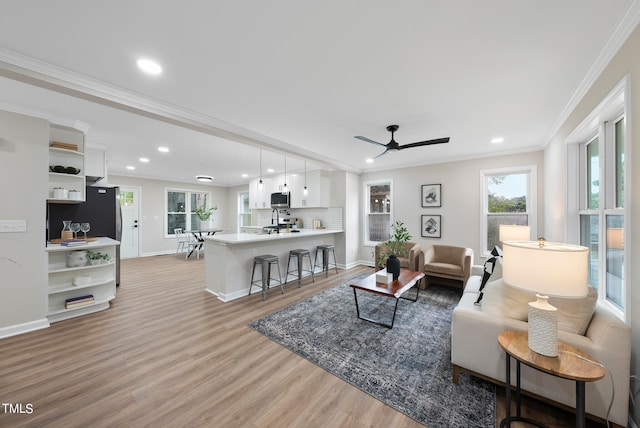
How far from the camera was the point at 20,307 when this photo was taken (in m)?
2.61

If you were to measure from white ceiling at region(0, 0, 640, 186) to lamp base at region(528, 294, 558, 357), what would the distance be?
70.2 inches

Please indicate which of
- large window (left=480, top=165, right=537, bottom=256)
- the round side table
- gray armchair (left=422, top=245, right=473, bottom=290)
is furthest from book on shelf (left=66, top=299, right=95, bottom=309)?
large window (left=480, top=165, right=537, bottom=256)

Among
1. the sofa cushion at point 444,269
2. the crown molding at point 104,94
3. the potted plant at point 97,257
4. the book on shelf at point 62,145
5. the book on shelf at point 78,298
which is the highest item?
the crown molding at point 104,94

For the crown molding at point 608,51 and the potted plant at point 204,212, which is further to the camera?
the potted plant at point 204,212

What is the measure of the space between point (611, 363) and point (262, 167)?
6125 mm

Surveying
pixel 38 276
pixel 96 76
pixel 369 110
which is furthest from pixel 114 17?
pixel 38 276

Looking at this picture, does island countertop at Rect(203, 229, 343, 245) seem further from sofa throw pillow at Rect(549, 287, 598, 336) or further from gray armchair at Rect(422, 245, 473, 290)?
sofa throw pillow at Rect(549, 287, 598, 336)

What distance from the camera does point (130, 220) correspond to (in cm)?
733

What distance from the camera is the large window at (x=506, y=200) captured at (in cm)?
424

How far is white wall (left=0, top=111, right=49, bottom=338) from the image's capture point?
2.52 meters

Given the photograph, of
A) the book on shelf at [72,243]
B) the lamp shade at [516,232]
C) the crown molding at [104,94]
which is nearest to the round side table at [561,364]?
the lamp shade at [516,232]

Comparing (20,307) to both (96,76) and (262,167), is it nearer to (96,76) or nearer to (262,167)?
(96,76)

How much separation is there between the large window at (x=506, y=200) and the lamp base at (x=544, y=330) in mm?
3685

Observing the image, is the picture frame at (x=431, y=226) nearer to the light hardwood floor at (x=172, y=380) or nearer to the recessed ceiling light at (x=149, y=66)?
the light hardwood floor at (x=172, y=380)
